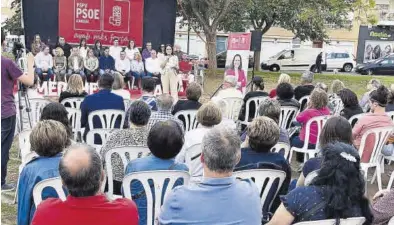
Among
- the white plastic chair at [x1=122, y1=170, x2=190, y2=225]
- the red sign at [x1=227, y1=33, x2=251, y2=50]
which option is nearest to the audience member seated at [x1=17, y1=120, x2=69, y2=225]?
the white plastic chair at [x1=122, y1=170, x2=190, y2=225]

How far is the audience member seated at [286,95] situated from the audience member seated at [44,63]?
684 cm

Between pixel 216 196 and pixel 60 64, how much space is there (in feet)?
32.3

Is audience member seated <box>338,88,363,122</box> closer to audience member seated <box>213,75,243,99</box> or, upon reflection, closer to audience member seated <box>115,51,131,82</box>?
audience member seated <box>213,75,243,99</box>

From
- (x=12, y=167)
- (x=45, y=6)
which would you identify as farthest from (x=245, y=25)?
(x=12, y=167)

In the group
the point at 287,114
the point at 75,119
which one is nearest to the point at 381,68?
the point at 287,114

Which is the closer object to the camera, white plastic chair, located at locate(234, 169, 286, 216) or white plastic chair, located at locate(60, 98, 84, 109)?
white plastic chair, located at locate(234, 169, 286, 216)

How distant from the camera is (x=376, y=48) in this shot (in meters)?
30.8

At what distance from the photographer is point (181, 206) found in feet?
6.59

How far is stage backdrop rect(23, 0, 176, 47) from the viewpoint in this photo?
1269cm

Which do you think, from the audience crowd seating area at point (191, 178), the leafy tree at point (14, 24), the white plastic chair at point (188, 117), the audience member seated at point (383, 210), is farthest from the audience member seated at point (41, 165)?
the leafy tree at point (14, 24)

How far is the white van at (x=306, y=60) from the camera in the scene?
2372 cm

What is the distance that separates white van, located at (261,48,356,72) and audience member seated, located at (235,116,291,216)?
2082 centimetres

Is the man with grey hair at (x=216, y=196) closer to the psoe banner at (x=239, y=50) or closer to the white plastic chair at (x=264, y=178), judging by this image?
the white plastic chair at (x=264, y=178)

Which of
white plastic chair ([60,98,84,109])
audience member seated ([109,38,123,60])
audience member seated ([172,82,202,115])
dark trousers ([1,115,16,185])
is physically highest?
audience member seated ([109,38,123,60])
